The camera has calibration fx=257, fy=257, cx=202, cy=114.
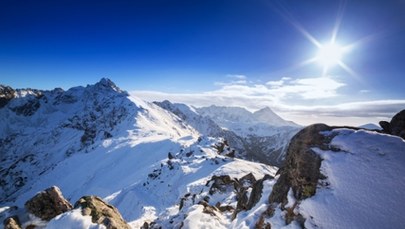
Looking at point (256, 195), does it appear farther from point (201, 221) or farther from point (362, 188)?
point (362, 188)

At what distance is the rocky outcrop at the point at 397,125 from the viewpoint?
779 inches

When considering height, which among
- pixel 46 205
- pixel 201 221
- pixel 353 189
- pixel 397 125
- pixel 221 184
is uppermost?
pixel 397 125

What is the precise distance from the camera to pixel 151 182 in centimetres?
5928

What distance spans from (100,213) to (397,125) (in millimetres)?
23287

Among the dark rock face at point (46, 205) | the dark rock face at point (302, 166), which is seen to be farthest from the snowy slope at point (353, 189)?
the dark rock face at point (46, 205)

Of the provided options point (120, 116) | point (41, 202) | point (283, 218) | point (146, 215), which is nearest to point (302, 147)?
point (283, 218)

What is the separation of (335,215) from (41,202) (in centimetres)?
1913

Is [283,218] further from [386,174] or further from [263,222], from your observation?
[386,174]

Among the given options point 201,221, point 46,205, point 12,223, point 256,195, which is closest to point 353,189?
point 256,195

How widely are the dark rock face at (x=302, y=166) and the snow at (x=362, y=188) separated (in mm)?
511

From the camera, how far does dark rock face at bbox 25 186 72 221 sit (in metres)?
18.3

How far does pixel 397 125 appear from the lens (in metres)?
20.7

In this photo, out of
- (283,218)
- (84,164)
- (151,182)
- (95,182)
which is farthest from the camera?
(84,164)

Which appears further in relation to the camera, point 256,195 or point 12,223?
point 256,195
